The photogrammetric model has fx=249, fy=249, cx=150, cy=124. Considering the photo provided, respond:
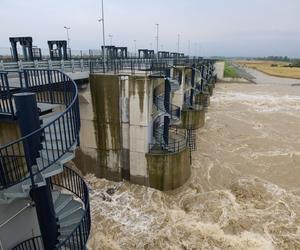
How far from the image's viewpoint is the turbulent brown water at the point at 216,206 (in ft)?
36.2

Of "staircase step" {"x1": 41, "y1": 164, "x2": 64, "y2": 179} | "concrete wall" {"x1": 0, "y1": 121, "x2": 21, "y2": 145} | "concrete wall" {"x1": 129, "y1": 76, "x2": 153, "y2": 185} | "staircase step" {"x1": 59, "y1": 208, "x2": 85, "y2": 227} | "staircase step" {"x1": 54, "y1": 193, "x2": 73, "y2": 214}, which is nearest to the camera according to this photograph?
"staircase step" {"x1": 41, "y1": 164, "x2": 64, "y2": 179}

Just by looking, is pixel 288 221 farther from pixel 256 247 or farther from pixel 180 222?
pixel 180 222

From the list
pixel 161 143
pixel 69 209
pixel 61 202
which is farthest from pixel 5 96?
pixel 161 143

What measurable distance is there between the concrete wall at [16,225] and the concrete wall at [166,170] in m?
7.38

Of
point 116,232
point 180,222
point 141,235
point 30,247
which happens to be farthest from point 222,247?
point 30,247

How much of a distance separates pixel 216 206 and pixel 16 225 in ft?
31.3

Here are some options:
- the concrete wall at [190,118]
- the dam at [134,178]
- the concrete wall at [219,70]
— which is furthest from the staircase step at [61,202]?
the concrete wall at [219,70]

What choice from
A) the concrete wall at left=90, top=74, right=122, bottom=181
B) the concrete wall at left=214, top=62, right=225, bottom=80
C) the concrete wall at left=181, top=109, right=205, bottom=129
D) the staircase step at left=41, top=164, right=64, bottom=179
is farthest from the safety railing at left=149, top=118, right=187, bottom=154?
the concrete wall at left=214, top=62, right=225, bottom=80

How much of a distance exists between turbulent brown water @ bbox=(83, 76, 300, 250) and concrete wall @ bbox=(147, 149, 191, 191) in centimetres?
50

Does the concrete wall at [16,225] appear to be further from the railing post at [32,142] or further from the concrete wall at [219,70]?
the concrete wall at [219,70]

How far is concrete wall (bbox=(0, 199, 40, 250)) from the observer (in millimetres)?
6926

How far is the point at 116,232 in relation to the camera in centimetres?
1159

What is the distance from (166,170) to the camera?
14.2m

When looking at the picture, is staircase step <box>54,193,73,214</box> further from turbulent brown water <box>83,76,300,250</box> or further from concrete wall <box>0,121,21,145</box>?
turbulent brown water <box>83,76,300,250</box>
